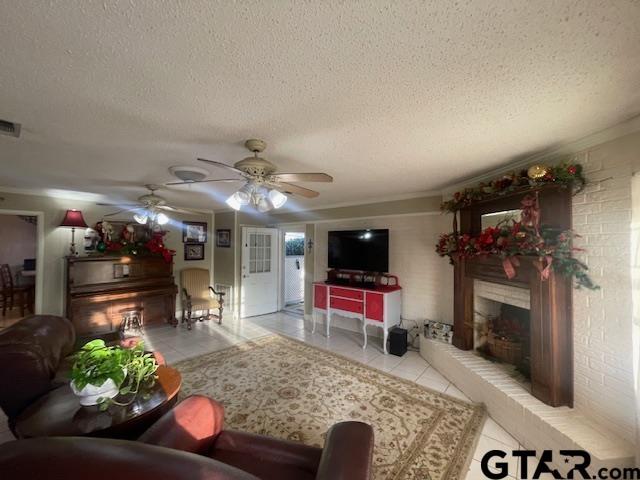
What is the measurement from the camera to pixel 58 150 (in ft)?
6.48

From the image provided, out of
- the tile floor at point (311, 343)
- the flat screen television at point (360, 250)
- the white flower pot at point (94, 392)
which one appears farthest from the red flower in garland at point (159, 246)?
the white flower pot at point (94, 392)

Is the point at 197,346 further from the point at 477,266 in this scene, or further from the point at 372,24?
the point at 372,24

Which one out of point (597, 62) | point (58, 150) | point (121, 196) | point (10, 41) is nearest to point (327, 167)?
point (597, 62)

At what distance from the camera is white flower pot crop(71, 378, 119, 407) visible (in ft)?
4.64

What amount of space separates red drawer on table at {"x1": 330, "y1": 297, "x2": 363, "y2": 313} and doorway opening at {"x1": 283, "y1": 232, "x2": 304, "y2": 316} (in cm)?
226

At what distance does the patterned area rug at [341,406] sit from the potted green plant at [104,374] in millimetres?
874

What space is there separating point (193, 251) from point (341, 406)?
4268mm

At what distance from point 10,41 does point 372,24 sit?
131 cm

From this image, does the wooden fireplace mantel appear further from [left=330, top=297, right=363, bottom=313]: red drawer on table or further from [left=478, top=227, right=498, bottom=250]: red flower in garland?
[left=330, top=297, right=363, bottom=313]: red drawer on table

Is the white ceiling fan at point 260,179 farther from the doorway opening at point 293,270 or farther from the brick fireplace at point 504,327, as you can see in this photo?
the doorway opening at point 293,270

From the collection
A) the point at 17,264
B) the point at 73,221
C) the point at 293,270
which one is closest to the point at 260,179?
the point at 73,221

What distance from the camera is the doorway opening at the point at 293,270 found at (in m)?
6.20

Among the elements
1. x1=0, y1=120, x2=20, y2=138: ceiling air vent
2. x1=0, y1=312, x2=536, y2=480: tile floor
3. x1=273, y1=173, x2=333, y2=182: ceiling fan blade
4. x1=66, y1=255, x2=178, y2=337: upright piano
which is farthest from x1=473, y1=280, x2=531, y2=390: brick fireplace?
x1=66, y1=255, x2=178, y2=337: upright piano

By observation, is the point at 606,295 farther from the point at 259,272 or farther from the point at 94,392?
the point at 259,272
